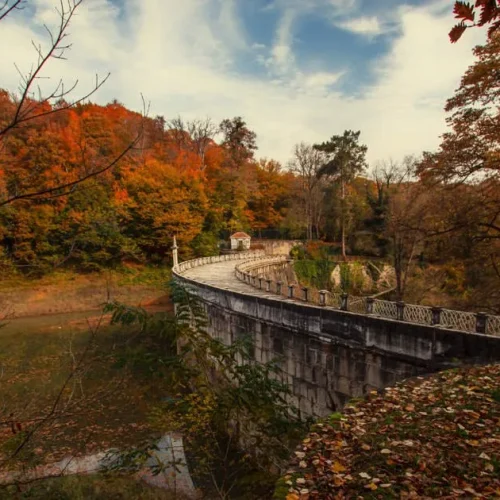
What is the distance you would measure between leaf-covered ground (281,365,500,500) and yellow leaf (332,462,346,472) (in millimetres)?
11

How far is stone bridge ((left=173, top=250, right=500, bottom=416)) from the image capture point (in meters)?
7.59

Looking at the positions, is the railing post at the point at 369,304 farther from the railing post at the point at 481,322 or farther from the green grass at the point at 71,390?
the green grass at the point at 71,390

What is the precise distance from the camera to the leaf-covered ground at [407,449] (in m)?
3.46

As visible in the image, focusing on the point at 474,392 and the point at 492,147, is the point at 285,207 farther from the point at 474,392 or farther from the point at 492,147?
the point at 474,392

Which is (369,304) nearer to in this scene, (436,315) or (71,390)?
(436,315)

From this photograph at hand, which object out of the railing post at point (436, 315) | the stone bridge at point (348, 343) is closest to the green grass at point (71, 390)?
the stone bridge at point (348, 343)

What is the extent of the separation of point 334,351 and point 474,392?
481 centimetres

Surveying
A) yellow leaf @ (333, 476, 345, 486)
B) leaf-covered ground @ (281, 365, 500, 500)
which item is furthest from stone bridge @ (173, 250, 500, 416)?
yellow leaf @ (333, 476, 345, 486)

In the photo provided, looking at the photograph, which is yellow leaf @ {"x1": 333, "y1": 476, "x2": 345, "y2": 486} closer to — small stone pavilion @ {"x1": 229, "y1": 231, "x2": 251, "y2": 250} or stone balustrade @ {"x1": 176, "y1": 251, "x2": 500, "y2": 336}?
stone balustrade @ {"x1": 176, "y1": 251, "x2": 500, "y2": 336}

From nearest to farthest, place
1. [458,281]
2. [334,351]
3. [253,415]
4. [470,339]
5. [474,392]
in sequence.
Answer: [253,415]
[474,392]
[470,339]
[334,351]
[458,281]

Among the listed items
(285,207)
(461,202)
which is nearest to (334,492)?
(461,202)

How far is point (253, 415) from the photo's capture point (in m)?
4.86

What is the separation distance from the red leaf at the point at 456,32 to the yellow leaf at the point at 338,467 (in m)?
4.00

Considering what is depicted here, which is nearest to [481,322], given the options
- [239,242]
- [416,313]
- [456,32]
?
[416,313]
